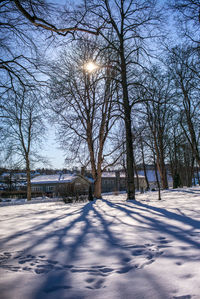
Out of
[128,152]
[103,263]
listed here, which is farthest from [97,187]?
[103,263]

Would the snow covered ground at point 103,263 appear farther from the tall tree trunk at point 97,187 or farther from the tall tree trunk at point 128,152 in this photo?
the tall tree trunk at point 97,187

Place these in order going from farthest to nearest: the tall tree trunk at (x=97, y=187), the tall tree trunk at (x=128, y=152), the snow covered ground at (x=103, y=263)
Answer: the tall tree trunk at (x=97, y=187) → the tall tree trunk at (x=128, y=152) → the snow covered ground at (x=103, y=263)

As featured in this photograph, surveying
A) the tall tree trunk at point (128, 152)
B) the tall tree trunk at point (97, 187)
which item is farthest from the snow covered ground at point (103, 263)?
the tall tree trunk at point (97, 187)

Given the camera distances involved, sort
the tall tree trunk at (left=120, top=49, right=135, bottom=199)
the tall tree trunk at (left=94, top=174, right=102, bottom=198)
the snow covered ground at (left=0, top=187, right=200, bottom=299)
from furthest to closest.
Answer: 1. the tall tree trunk at (left=94, top=174, right=102, bottom=198)
2. the tall tree trunk at (left=120, top=49, right=135, bottom=199)
3. the snow covered ground at (left=0, top=187, right=200, bottom=299)

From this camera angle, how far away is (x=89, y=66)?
420 inches

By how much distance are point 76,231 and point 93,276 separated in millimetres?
2045

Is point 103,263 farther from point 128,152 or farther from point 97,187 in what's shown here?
point 97,187

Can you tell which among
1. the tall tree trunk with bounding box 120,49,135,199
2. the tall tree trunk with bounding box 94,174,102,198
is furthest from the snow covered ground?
the tall tree trunk with bounding box 94,174,102,198

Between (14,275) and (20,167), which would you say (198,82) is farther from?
(20,167)

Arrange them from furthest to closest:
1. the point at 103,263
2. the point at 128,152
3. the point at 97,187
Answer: the point at 97,187 → the point at 128,152 → the point at 103,263

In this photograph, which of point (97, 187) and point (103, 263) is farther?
point (97, 187)

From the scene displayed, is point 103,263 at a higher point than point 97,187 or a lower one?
lower

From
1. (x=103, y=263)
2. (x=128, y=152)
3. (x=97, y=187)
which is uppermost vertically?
(x=128, y=152)

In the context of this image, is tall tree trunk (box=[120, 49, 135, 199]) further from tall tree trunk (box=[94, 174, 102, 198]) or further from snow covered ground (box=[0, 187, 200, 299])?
snow covered ground (box=[0, 187, 200, 299])
